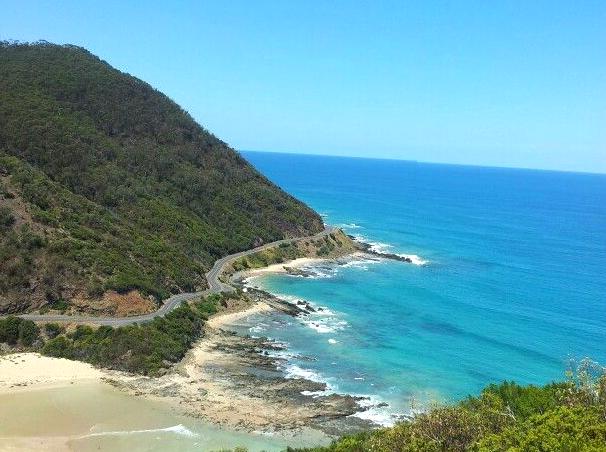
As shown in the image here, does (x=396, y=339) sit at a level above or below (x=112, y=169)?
below

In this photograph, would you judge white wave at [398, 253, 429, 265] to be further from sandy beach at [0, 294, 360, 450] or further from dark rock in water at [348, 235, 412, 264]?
sandy beach at [0, 294, 360, 450]

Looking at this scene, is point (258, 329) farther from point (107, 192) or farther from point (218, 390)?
point (107, 192)

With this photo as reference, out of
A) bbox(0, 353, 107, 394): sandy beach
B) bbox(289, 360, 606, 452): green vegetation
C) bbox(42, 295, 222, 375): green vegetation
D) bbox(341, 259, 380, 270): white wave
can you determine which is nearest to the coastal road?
bbox(42, 295, 222, 375): green vegetation

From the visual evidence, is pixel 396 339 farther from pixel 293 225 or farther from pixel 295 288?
Answer: pixel 293 225

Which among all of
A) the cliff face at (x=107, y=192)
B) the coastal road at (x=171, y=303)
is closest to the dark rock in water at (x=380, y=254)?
the cliff face at (x=107, y=192)

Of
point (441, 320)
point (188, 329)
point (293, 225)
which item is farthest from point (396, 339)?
point (293, 225)

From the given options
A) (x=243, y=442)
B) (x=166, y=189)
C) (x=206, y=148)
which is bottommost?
(x=243, y=442)

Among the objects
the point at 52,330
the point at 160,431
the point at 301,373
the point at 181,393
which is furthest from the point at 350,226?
the point at 160,431
